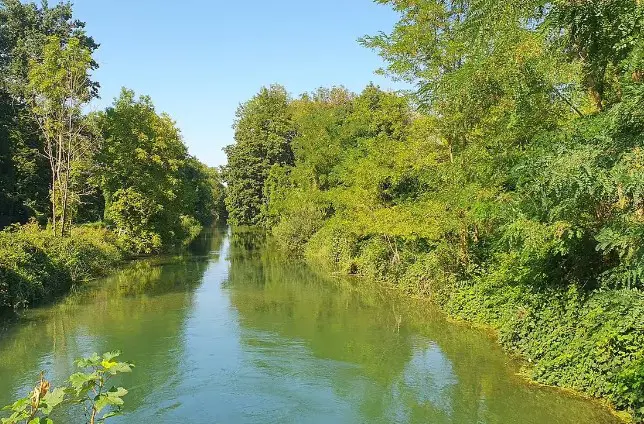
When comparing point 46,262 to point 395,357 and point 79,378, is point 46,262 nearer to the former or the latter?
point 395,357

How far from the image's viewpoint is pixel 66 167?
1025 inches

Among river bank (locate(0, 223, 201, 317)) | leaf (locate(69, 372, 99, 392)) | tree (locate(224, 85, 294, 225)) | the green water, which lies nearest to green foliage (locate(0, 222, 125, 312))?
river bank (locate(0, 223, 201, 317))

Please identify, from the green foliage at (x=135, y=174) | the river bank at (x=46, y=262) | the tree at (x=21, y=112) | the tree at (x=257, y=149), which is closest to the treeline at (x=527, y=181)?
the river bank at (x=46, y=262)

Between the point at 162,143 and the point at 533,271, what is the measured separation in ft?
84.6

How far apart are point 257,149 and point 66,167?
36.5m

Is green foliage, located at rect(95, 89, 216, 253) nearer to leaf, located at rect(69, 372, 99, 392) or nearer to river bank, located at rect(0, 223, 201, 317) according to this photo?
river bank, located at rect(0, 223, 201, 317)

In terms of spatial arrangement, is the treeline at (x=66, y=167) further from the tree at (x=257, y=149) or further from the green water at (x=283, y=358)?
the tree at (x=257, y=149)

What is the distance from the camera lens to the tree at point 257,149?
59.9m

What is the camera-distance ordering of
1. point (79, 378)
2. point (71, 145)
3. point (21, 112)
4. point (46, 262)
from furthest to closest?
point (21, 112), point (71, 145), point (46, 262), point (79, 378)

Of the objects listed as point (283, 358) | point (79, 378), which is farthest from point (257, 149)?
point (79, 378)

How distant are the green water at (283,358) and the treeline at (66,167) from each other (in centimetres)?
220

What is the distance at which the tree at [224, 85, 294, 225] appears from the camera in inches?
2359

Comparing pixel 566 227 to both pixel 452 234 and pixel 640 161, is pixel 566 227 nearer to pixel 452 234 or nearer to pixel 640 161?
pixel 640 161

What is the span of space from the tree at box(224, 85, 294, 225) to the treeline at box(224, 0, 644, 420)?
37682 millimetres
